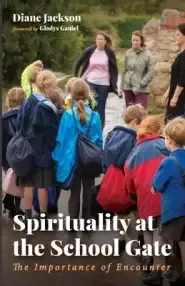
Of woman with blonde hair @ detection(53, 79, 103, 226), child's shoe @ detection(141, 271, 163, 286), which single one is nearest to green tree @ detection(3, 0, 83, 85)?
woman with blonde hair @ detection(53, 79, 103, 226)

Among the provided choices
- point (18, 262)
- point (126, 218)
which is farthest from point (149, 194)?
point (18, 262)

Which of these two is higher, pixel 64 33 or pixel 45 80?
pixel 64 33

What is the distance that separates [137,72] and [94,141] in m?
0.54

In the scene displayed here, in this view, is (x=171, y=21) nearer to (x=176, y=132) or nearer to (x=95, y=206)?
(x=176, y=132)

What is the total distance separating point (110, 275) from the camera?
6.36 meters

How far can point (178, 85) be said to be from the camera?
261 inches

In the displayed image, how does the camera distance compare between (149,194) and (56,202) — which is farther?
(56,202)

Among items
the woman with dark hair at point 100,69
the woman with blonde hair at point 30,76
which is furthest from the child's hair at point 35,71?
the woman with dark hair at point 100,69

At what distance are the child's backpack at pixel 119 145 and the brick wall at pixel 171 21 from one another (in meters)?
0.68

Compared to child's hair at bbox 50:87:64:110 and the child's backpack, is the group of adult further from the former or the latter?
the child's backpack

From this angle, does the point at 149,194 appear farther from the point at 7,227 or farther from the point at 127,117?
the point at 7,227

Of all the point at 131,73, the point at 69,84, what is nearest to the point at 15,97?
the point at 69,84

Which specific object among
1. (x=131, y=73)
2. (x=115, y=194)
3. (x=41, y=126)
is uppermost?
(x=131, y=73)

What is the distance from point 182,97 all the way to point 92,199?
868 mm
